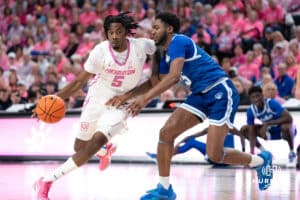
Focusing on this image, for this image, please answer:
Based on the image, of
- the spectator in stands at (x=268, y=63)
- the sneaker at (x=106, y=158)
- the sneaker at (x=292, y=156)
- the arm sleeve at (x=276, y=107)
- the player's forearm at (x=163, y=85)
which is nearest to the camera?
the player's forearm at (x=163, y=85)

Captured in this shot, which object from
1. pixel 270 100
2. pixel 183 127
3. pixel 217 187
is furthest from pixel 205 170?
pixel 183 127

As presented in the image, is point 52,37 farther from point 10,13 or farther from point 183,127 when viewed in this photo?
point 183,127

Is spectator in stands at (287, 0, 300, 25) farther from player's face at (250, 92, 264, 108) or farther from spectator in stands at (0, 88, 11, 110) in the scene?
spectator in stands at (0, 88, 11, 110)

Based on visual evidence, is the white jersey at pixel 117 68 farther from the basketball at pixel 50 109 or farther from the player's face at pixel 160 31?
the player's face at pixel 160 31

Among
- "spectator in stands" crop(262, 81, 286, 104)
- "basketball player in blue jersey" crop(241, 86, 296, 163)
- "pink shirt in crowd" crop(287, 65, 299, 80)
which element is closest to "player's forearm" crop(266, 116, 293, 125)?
"basketball player in blue jersey" crop(241, 86, 296, 163)

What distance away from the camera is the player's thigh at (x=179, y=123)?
8742mm

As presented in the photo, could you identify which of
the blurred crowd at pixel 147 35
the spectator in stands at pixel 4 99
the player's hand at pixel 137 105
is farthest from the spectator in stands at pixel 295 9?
the player's hand at pixel 137 105

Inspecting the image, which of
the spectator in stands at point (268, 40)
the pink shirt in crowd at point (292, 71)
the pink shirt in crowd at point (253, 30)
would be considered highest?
the pink shirt in crowd at point (253, 30)

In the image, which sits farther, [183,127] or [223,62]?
[223,62]

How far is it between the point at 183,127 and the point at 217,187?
1.88 metres

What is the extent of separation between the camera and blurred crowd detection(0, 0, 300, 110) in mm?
16578

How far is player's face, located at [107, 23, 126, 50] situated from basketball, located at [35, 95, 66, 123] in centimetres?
89

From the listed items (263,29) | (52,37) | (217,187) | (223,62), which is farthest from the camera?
(52,37)

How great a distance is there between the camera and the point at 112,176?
41.2 ft
